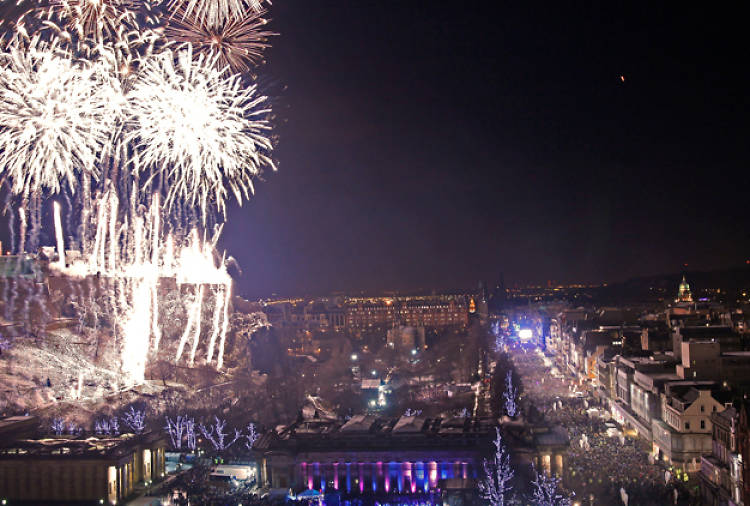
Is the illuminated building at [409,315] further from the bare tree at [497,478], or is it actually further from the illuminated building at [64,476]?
the illuminated building at [64,476]

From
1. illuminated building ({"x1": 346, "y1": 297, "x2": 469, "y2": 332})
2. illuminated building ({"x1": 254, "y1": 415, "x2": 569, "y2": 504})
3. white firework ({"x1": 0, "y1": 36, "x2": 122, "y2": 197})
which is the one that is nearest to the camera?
white firework ({"x1": 0, "y1": 36, "x2": 122, "y2": 197})

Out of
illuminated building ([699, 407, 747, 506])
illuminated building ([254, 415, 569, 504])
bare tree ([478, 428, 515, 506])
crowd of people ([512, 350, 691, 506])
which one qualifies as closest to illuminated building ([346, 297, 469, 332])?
crowd of people ([512, 350, 691, 506])

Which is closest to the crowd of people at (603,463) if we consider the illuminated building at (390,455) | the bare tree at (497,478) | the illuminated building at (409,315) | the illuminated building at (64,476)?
the illuminated building at (390,455)

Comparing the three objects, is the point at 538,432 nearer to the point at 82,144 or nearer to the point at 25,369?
the point at 82,144

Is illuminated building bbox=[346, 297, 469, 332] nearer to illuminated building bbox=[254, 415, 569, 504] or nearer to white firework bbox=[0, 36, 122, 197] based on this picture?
illuminated building bbox=[254, 415, 569, 504]

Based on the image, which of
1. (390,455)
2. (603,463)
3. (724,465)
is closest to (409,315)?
(390,455)

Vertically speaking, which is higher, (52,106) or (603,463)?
(52,106)

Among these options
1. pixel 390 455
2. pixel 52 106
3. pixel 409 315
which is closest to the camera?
pixel 52 106

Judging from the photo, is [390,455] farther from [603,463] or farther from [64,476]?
[64,476]
